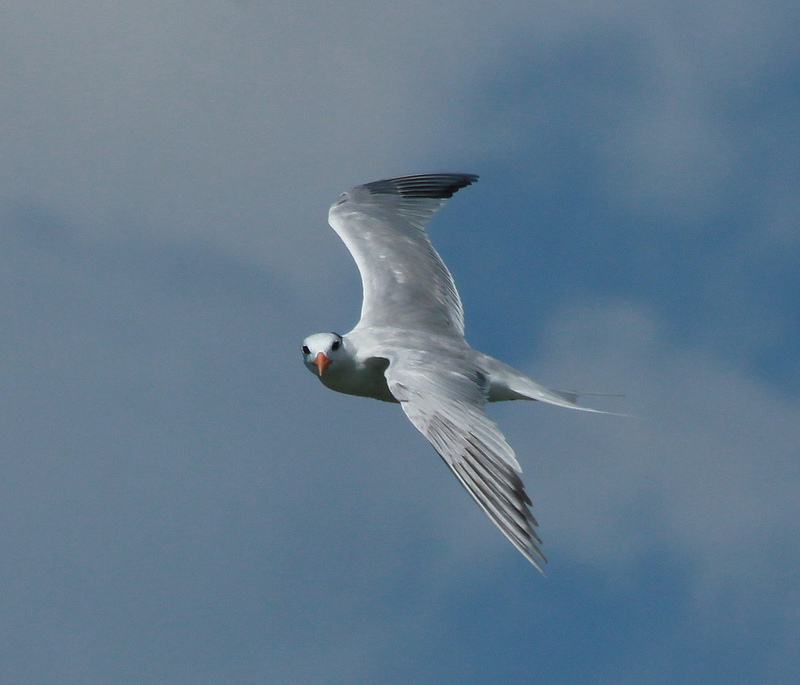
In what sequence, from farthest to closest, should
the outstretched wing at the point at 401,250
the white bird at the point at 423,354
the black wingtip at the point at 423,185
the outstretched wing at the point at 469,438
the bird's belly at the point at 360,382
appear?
1. the black wingtip at the point at 423,185
2. the outstretched wing at the point at 401,250
3. the bird's belly at the point at 360,382
4. the white bird at the point at 423,354
5. the outstretched wing at the point at 469,438

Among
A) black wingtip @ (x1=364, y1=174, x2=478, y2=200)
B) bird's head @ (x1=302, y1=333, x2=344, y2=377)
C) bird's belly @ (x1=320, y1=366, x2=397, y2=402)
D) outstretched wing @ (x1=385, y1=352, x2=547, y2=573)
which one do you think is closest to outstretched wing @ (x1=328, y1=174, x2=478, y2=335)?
black wingtip @ (x1=364, y1=174, x2=478, y2=200)

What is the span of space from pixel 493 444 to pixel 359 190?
7.53 metres

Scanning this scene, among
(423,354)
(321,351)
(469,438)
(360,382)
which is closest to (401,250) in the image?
(360,382)

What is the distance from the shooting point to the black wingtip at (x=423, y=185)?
16375 mm

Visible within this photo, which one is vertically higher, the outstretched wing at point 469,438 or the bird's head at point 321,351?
→ the bird's head at point 321,351

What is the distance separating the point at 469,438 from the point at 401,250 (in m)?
5.66

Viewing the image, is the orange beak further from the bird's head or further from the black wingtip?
the black wingtip

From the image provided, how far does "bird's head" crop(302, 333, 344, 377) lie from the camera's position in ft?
38.3

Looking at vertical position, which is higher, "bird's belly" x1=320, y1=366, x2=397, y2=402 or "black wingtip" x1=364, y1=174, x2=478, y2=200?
"black wingtip" x1=364, y1=174, x2=478, y2=200

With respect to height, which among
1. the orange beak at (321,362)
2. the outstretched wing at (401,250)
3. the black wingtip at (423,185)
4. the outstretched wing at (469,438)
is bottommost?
the outstretched wing at (469,438)

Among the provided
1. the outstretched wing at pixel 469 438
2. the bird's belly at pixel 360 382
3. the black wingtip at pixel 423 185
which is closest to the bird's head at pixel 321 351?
A: the bird's belly at pixel 360 382

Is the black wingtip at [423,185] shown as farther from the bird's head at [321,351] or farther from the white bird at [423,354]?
the bird's head at [321,351]

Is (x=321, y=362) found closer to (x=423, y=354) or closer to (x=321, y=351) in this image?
(x=321, y=351)

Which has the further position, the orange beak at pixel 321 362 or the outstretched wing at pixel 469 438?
the orange beak at pixel 321 362
